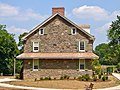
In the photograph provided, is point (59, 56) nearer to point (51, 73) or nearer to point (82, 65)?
point (51, 73)

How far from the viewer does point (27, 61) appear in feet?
138

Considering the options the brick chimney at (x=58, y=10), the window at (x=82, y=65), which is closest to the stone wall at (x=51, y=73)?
the window at (x=82, y=65)

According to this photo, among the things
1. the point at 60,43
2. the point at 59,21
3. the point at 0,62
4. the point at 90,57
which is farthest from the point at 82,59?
the point at 0,62

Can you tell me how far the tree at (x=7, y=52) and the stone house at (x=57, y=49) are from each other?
83.1 ft

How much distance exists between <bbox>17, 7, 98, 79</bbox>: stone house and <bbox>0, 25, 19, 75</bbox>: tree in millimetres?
25326

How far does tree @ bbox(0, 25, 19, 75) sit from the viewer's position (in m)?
67.6

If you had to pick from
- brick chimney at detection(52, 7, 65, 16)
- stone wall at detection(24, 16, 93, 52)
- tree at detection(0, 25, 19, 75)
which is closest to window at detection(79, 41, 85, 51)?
stone wall at detection(24, 16, 93, 52)

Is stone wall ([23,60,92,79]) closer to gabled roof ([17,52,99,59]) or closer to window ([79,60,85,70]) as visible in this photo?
window ([79,60,85,70])

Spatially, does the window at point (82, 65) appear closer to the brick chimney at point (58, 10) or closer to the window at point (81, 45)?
the window at point (81, 45)

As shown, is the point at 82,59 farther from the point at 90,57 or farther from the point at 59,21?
the point at 59,21

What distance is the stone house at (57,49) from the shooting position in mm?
41156

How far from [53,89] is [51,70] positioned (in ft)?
43.3

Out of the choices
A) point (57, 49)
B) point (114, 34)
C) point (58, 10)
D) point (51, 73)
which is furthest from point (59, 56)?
point (114, 34)

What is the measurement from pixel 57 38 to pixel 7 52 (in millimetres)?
27995
